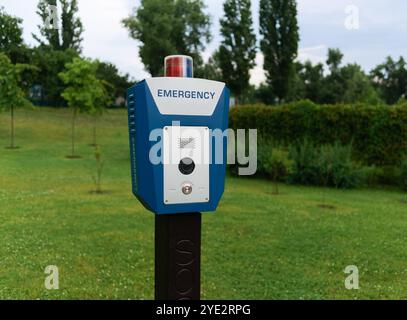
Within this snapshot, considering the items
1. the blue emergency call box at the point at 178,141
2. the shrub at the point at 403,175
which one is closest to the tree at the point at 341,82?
the shrub at the point at 403,175

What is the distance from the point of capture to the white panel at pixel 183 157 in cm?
206

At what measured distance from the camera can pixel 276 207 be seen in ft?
26.5

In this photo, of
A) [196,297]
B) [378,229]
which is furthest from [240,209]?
[196,297]

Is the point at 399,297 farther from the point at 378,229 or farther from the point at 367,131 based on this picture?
the point at 367,131

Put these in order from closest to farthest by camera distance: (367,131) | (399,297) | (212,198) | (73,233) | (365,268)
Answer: (212,198)
(399,297)
(365,268)
(73,233)
(367,131)

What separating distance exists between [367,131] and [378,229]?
5.97 metres

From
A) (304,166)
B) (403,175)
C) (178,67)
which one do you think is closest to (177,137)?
(178,67)

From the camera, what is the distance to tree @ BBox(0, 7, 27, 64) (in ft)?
62.6

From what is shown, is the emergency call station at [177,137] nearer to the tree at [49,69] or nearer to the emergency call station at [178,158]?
the emergency call station at [178,158]

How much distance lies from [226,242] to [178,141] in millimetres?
3872

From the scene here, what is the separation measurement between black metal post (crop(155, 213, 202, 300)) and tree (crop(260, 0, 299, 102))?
31.3 meters

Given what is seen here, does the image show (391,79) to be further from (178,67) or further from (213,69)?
(178,67)

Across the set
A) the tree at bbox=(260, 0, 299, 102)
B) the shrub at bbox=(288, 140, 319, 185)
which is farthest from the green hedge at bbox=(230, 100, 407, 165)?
the tree at bbox=(260, 0, 299, 102)

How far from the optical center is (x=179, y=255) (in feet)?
7.22
